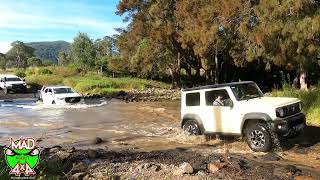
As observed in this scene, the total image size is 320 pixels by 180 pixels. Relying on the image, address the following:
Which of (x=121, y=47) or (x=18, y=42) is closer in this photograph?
(x=121, y=47)

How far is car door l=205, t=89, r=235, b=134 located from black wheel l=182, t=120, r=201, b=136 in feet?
2.29

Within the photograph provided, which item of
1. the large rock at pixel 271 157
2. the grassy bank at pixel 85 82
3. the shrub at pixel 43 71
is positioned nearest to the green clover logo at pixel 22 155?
the large rock at pixel 271 157

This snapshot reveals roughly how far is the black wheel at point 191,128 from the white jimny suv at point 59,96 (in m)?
18.4

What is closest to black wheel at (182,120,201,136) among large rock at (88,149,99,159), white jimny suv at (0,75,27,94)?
large rock at (88,149,99,159)

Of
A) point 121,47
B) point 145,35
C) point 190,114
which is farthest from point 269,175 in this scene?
point 121,47

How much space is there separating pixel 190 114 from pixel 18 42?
152 meters

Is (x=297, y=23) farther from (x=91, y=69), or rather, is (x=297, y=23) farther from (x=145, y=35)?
(x=91, y=69)

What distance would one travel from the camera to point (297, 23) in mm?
21000

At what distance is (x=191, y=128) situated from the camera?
51.8ft

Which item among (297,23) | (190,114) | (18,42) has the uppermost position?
(18,42)

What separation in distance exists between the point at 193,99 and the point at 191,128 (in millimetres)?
978

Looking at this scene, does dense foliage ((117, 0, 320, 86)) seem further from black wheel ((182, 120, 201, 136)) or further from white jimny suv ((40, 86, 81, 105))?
white jimny suv ((40, 86, 81, 105))

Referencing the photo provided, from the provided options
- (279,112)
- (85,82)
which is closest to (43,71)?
(85,82)

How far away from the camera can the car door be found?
46.8ft
